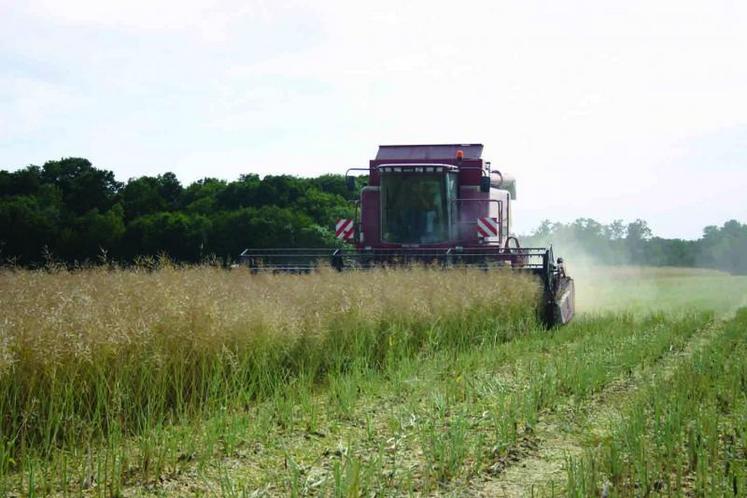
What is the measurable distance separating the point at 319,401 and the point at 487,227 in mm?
8226

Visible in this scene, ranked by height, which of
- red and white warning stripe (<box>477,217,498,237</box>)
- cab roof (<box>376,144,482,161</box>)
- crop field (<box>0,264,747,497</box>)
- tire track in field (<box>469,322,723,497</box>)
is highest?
cab roof (<box>376,144,482,161</box>)

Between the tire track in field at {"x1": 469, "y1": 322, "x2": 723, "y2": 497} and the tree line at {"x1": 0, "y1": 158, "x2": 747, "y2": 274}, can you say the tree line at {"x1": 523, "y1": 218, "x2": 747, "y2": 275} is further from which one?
the tire track in field at {"x1": 469, "y1": 322, "x2": 723, "y2": 497}

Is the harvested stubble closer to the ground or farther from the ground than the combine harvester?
closer to the ground

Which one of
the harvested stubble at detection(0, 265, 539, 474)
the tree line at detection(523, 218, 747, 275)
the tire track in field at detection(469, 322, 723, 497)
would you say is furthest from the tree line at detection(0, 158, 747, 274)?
the tire track in field at detection(469, 322, 723, 497)

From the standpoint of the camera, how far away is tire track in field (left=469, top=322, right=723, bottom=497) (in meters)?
3.99

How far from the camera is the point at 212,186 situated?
38.9m

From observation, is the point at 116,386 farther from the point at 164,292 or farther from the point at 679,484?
the point at 679,484

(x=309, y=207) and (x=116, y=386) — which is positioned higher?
(x=309, y=207)

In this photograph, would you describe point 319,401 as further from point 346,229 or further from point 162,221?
point 162,221

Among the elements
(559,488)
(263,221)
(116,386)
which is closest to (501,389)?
(559,488)

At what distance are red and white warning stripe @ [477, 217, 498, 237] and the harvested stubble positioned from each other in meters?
4.38

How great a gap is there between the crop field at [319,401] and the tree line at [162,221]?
13854mm

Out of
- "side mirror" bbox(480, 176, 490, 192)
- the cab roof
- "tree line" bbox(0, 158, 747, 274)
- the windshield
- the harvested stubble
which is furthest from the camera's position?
"tree line" bbox(0, 158, 747, 274)

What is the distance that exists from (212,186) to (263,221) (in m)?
11.2
